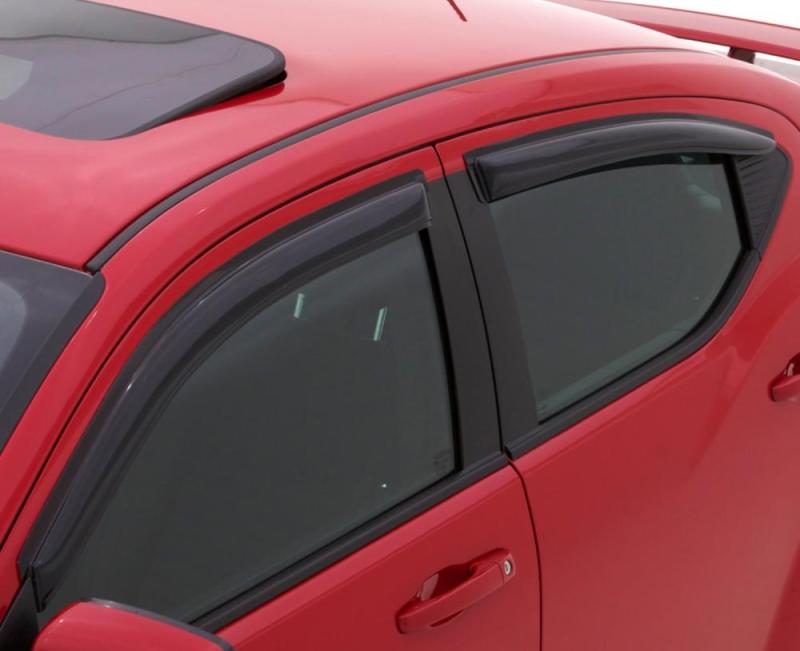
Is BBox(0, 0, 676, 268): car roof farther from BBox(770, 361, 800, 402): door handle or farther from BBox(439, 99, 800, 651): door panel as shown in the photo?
BBox(770, 361, 800, 402): door handle

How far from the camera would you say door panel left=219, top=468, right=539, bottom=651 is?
5.41 ft

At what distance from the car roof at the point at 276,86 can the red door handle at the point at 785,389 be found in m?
0.59

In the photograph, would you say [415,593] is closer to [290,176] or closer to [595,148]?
[290,176]

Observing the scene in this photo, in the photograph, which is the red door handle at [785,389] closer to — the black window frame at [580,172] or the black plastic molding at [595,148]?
the black window frame at [580,172]

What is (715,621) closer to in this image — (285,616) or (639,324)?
(639,324)

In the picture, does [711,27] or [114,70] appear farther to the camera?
[711,27]

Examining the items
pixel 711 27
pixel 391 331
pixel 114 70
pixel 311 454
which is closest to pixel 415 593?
pixel 311 454

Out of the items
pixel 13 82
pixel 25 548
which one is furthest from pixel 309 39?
pixel 25 548

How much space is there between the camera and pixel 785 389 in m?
2.33

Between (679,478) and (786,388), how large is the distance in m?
0.29

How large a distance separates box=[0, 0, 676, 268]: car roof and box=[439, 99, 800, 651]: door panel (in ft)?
0.52

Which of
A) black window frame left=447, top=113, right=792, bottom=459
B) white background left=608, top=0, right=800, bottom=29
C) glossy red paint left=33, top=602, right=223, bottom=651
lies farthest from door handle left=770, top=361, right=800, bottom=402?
white background left=608, top=0, right=800, bottom=29

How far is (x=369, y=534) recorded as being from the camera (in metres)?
1.77

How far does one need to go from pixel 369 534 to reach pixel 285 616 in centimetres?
18
